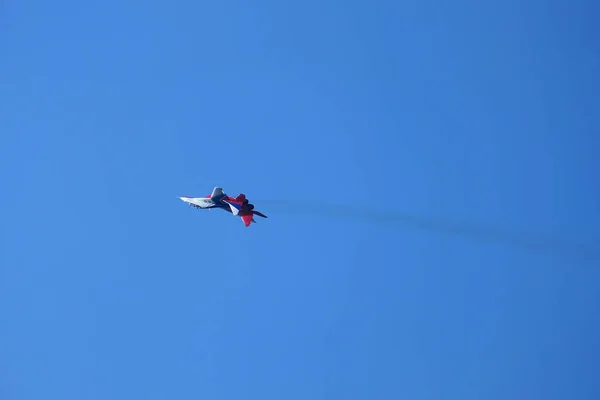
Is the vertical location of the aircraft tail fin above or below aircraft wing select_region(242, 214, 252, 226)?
above

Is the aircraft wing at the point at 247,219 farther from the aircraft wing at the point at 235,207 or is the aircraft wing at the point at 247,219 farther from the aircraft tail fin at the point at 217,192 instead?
the aircraft tail fin at the point at 217,192

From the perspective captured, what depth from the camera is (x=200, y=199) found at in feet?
211

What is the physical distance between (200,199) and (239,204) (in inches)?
213

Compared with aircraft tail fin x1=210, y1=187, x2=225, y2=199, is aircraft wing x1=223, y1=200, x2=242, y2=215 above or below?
below

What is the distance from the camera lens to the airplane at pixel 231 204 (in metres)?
60.7

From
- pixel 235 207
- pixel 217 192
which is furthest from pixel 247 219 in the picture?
pixel 217 192

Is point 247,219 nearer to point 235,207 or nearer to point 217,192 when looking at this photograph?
point 235,207

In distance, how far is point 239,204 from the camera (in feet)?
199

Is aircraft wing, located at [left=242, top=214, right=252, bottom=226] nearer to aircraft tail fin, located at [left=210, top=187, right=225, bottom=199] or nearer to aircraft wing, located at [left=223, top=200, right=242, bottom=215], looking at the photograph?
aircraft wing, located at [left=223, top=200, right=242, bottom=215]

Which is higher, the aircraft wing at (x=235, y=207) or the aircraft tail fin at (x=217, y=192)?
the aircraft tail fin at (x=217, y=192)

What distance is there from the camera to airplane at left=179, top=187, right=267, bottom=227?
60656mm

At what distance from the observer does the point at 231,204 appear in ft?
200

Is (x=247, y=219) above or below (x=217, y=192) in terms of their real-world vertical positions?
below

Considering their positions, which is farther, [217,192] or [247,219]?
[247,219]
